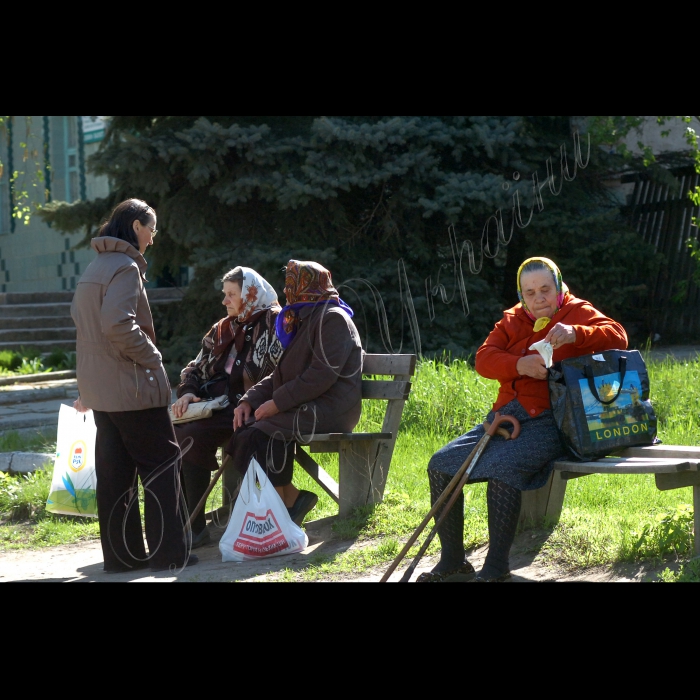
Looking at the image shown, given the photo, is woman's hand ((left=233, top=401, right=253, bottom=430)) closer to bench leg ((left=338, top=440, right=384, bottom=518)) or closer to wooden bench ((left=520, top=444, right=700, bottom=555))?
bench leg ((left=338, top=440, right=384, bottom=518))

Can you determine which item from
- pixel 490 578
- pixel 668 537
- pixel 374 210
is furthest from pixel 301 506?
pixel 374 210

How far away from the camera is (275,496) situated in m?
4.33

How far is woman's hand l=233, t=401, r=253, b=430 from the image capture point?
4.77 metres

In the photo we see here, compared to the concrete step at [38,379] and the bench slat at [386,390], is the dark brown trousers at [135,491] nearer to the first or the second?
the bench slat at [386,390]

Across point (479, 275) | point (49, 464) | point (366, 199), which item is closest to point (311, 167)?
point (366, 199)

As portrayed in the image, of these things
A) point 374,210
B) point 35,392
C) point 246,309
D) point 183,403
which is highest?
point 374,210

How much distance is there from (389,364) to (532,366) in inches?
48.9

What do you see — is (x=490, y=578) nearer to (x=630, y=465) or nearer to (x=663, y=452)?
(x=630, y=465)

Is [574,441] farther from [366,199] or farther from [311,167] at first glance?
[366,199]

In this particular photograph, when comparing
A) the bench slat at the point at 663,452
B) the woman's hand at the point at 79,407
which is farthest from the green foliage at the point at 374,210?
the bench slat at the point at 663,452

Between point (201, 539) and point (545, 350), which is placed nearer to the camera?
point (545, 350)

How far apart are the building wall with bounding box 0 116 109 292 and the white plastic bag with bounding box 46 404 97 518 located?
11141mm

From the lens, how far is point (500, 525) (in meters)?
Result: 3.70

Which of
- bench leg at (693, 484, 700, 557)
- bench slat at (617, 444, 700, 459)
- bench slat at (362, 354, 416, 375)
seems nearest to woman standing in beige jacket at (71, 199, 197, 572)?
bench slat at (362, 354, 416, 375)
